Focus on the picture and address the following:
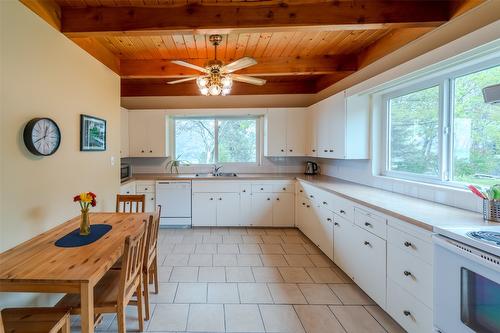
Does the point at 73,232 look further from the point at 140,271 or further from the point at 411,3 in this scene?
the point at 411,3

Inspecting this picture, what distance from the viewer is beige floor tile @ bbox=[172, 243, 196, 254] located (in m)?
3.63

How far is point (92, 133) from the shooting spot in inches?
115

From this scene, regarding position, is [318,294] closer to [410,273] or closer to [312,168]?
[410,273]

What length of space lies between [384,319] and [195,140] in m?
4.16

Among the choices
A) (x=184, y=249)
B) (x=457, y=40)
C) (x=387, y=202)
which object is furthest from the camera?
(x=184, y=249)

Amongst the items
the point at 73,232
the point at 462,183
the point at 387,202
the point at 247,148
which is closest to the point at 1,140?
the point at 73,232

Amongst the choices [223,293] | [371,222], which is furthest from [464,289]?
[223,293]

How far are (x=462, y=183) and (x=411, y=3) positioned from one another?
1588mm

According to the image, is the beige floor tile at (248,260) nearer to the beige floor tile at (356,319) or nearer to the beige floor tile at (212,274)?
the beige floor tile at (212,274)

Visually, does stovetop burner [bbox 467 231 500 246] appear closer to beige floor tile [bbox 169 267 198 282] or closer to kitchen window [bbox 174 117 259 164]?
beige floor tile [bbox 169 267 198 282]

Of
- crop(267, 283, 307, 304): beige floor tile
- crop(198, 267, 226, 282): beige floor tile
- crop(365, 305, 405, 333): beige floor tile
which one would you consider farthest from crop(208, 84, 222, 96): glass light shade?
crop(365, 305, 405, 333): beige floor tile

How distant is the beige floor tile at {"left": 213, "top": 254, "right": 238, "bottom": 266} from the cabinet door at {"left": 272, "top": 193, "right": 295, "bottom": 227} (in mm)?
1355

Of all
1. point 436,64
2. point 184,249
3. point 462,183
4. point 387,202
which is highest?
point 436,64

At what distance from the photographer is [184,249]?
12.2 ft
